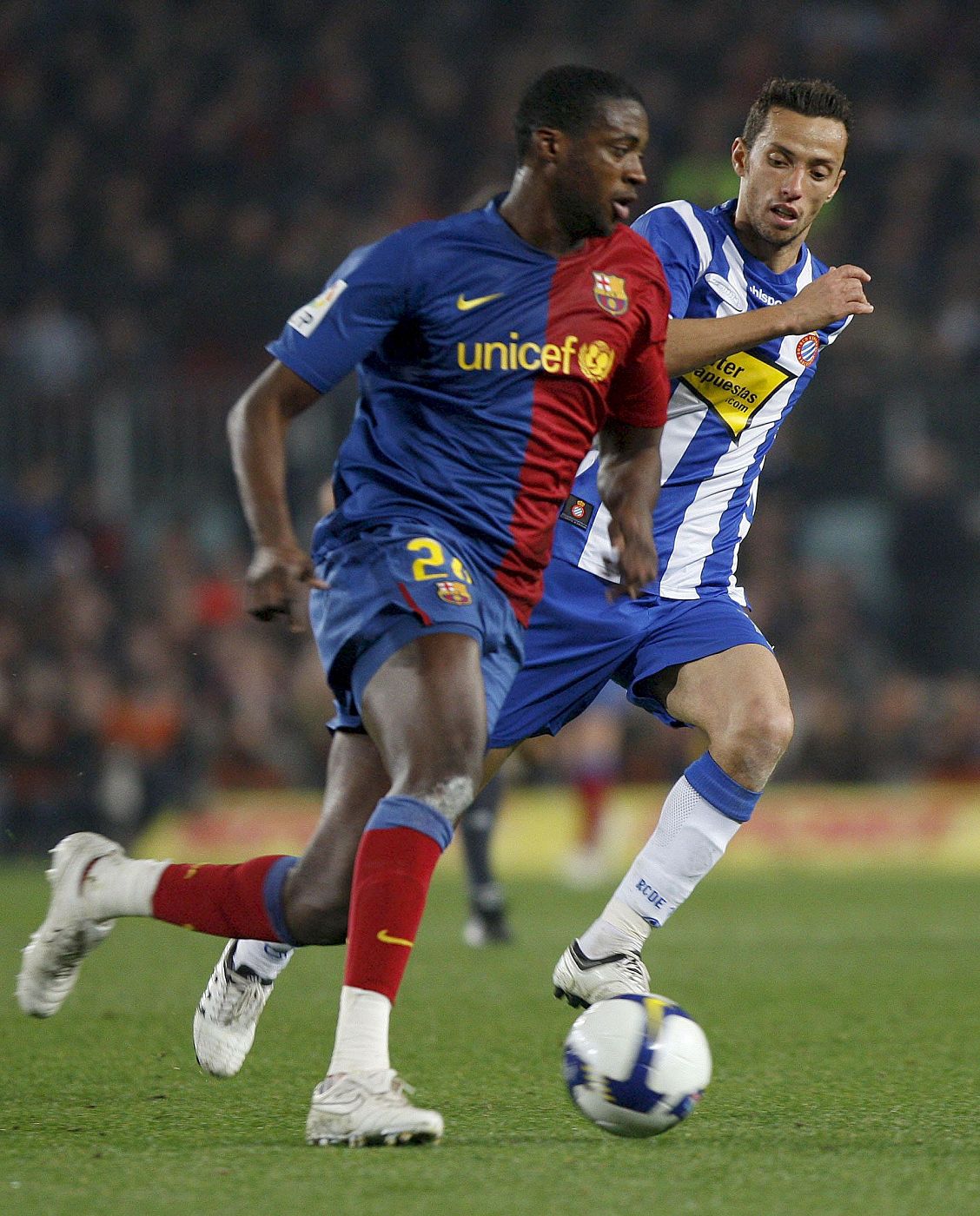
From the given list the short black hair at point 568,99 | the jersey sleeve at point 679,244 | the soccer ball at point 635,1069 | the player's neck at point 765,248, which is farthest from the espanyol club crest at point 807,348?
the soccer ball at point 635,1069

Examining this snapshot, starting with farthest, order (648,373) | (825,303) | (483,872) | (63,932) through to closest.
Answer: (483,872)
(825,303)
(648,373)
(63,932)

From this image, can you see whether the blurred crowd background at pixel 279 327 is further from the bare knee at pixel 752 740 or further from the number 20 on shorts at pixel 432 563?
the number 20 on shorts at pixel 432 563

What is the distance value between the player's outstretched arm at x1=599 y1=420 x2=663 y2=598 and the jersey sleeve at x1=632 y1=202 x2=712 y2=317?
0.50m

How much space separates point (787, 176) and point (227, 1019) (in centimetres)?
247

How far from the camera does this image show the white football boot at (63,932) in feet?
12.7

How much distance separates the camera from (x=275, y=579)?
3.33m

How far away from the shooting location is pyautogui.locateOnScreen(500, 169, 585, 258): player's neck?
3.74 m

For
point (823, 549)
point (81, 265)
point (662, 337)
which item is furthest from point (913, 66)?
point (662, 337)

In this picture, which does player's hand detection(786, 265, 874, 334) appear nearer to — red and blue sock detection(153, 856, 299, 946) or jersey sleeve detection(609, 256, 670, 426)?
jersey sleeve detection(609, 256, 670, 426)

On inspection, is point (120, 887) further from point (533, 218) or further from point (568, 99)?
point (568, 99)

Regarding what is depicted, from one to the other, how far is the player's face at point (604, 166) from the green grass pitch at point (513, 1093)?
1.85 meters

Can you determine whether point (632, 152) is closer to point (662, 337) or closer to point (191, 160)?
point (662, 337)

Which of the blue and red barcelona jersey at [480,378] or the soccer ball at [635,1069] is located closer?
the soccer ball at [635,1069]

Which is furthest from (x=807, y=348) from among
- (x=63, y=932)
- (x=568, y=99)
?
(x=63, y=932)
